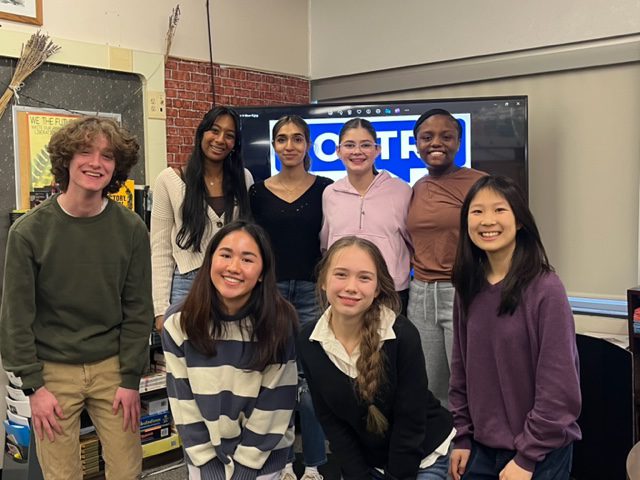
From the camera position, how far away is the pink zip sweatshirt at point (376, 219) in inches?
102

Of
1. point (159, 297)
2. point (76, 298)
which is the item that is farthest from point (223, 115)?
point (76, 298)

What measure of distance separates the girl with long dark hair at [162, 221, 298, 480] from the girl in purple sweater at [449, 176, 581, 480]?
0.55 metres

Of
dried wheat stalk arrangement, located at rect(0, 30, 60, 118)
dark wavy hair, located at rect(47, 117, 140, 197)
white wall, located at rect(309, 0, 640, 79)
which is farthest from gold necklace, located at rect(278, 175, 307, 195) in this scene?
white wall, located at rect(309, 0, 640, 79)

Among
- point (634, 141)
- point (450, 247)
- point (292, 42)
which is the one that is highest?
point (292, 42)

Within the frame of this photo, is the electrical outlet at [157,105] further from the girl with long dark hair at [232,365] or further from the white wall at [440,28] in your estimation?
the girl with long dark hair at [232,365]

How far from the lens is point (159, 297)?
2.58 metres

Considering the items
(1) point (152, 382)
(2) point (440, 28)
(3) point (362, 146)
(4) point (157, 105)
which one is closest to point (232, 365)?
(3) point (362, 146)

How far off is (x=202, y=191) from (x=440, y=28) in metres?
2.14

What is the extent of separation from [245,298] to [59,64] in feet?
6.49

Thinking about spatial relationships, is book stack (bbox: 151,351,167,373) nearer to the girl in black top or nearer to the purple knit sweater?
the girl in black top

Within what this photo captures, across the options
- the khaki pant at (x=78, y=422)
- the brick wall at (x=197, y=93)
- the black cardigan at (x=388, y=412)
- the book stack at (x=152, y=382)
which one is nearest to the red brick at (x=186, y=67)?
the brick wall at (x=197, y=93)

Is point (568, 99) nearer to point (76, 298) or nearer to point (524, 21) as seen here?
point (524, 21)

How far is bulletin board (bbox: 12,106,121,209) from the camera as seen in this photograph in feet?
10.3

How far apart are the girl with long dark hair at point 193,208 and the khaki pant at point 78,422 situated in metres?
0.51
